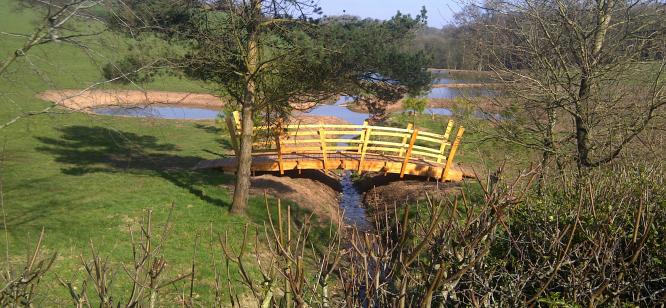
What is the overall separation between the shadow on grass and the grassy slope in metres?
0.03

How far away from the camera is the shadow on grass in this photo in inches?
564

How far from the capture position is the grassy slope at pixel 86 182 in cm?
564

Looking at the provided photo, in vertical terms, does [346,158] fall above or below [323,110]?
above

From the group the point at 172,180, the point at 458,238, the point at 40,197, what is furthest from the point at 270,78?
the point at 458,238

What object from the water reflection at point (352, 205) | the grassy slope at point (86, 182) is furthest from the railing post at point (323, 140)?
the grassy slope at point (86, 182)

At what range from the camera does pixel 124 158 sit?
16.7 m

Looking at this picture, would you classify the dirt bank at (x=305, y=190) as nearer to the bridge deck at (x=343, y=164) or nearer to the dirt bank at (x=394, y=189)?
the bridge deck at (x=343, y=164)

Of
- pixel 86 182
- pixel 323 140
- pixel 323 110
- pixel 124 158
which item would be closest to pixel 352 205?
pixel 323 140

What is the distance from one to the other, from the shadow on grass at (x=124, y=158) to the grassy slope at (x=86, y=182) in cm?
3

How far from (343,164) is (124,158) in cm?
682

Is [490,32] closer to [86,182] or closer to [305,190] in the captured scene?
[305,190]

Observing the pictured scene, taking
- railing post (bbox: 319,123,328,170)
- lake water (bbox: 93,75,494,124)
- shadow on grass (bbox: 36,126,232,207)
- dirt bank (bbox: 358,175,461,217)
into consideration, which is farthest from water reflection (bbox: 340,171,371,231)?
shadow on grass (bbox: 36,126,232,207)

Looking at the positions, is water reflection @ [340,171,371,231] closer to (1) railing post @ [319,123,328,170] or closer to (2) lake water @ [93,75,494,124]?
(1) railing post @ [319,123,328,170]

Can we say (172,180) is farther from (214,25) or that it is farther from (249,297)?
(249,297)
